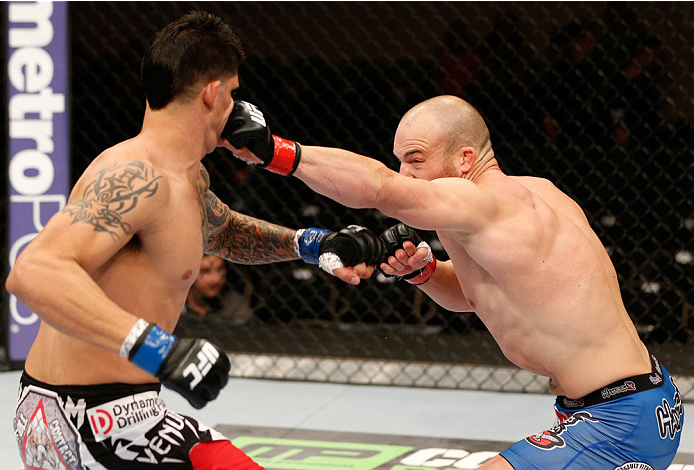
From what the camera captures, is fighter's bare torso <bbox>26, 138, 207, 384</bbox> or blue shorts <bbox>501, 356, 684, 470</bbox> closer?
fighter's bare torso <bbox>26, 138, 207, 384</bbox>

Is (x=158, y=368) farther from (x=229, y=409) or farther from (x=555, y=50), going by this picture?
(x=555, y=50)

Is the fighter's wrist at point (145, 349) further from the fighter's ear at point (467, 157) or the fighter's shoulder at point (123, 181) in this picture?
the fighter's ear at point (467, 157)

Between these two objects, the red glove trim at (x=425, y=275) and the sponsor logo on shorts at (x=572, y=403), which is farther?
the red glove trim at (x=425, y=275)

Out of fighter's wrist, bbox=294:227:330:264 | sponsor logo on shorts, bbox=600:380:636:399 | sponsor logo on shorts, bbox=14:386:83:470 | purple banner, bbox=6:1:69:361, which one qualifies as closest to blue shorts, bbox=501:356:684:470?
sponsor logo on shorts, bbox=600:380:636:399

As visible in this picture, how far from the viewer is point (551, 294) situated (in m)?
1.75

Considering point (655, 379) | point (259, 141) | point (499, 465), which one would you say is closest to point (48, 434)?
point (259, 141)

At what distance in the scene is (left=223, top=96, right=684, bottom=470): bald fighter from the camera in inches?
64.4

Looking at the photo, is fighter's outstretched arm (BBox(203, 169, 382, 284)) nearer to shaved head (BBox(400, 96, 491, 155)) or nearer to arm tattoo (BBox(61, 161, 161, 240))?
shaved head (BBox(400, 96, 491, 155))

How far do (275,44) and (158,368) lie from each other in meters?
4.01

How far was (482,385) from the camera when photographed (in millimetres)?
3623

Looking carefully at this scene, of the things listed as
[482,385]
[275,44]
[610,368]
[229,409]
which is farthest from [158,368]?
[275,44]

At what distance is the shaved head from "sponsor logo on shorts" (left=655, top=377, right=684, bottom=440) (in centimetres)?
66

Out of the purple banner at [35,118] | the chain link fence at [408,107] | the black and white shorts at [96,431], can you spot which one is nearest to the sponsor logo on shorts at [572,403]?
the black and white shorts at [96,431]

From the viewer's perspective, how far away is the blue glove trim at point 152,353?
1252 millimetres
